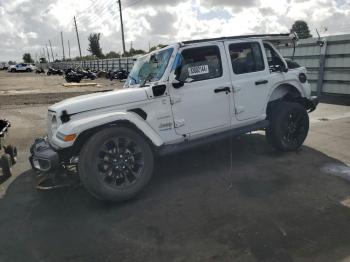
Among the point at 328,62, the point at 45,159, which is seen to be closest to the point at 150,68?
the point at 45,159

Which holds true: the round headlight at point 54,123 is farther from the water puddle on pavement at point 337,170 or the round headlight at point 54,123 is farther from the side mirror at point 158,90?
the water puddle on pavement at point 337,170

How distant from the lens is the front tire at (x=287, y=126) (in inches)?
232

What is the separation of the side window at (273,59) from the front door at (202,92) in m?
1.06

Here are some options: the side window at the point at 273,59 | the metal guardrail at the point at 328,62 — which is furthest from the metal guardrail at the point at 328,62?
the side window at the point at 273,59

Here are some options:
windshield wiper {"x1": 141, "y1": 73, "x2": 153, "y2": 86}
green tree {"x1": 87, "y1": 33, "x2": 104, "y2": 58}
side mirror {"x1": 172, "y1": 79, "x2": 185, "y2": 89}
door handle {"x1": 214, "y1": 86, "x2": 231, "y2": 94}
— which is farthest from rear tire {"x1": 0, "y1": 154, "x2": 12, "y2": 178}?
green tree {"x1": 87, "y1": 33, "x2": 104, "y2": 58}

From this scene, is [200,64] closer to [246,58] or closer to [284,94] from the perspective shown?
[246,58]

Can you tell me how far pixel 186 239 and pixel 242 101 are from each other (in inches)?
103

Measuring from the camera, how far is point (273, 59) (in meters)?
6.02

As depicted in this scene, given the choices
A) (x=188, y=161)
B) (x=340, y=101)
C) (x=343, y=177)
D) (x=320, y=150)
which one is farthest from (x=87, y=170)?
(x=340, y=101)

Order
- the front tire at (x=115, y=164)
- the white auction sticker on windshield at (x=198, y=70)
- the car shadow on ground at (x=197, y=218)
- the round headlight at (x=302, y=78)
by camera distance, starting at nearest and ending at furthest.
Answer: the car shadow on ground at (x=197, y=218) → the front tire at (x=115, y=164) → the white auction sticker on windshield at (x=198, y=70) → the round headlight at (x=302, y=78)

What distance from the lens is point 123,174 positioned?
176 inches

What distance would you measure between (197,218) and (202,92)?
1.86 metres

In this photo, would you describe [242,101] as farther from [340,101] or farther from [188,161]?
[340,101]

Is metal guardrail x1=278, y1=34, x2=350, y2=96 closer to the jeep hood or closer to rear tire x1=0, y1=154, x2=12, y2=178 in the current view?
the jeep hood
